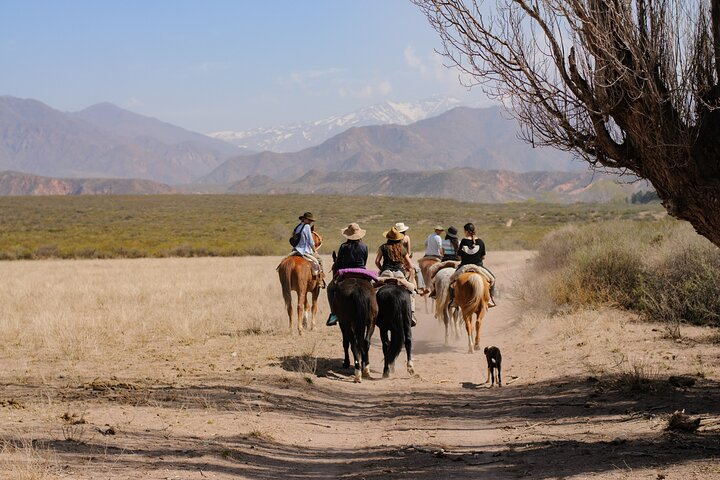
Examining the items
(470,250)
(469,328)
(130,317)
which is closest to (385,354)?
(469,328)

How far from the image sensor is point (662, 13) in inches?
331

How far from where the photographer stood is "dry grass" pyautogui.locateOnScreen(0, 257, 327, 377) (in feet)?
44.7

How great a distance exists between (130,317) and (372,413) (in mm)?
10576

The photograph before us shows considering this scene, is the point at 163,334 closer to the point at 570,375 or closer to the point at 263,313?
the point at 263,313

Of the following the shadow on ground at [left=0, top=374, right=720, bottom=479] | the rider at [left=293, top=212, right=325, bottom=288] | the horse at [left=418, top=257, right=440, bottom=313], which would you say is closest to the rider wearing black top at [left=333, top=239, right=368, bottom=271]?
the shadow on ground at [left=0, top=374, right=720, bottom=479]

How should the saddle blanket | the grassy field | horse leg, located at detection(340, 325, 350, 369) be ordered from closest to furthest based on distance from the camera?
1. horse leg, located at detection(340, 325, 350, 369)
2. the saddle blanket
3. the grassy field

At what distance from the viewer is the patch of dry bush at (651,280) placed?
14.2 m

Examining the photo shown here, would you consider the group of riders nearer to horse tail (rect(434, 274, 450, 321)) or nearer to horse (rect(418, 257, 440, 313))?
horse (rect(418, 257, 440, 313))

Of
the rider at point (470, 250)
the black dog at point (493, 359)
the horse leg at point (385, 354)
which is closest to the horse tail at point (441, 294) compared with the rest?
the rider at point (470, 250)

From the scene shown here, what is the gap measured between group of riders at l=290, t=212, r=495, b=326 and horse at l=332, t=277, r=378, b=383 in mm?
391

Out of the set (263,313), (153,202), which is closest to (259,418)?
(263,313)

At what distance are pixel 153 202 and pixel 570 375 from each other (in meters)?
109

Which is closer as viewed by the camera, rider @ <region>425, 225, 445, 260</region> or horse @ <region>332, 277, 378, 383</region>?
horse @ <region>332, 277, 378, 383</region>

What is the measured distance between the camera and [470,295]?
14.3m
